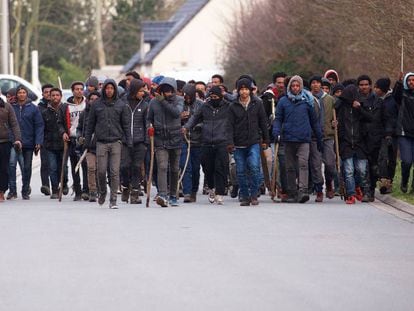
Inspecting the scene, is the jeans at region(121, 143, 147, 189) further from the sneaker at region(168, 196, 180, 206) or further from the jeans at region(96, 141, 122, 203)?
the sneaker at region(168, 196, 180, 206)

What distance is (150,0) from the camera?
9600 cm

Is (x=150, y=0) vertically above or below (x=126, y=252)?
above

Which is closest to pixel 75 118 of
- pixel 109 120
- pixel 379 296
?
pixel 109 120

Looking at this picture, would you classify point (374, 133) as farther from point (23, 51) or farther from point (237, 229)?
point (23, 51)

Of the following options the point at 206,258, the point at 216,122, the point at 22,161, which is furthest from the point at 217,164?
the point at 206,258

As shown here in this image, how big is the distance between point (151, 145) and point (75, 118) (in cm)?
217

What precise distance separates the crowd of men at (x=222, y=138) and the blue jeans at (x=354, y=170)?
0.05ft

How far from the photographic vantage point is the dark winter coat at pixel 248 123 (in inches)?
796

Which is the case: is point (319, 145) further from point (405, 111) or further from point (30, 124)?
point (30, 124)

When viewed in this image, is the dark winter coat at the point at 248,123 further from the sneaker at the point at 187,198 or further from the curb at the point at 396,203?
the curb at the point at 396,203

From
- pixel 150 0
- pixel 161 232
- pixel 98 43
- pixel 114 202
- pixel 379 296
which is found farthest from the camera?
pixel 150 0

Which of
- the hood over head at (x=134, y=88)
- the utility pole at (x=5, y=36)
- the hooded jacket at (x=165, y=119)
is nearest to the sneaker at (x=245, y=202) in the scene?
the hooded jacket at (x=165, y=119)

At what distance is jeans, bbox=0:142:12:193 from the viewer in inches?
858

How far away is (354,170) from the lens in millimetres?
20891
